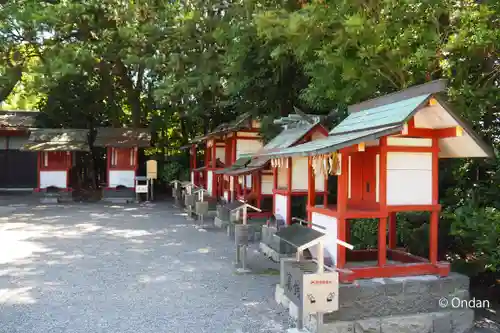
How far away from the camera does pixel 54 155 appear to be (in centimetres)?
2091

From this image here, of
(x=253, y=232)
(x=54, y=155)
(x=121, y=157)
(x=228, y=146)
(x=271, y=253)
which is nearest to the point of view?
(x=271, y=253)

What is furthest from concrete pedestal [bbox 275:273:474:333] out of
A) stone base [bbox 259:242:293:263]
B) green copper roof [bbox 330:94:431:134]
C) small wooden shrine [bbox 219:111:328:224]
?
small wooden shrine [bbox 219:111:328:224]

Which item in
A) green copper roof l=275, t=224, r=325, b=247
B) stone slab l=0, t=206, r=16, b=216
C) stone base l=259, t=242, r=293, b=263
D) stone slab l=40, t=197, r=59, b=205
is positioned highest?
green copper roof l=275, t=224, r=325, b=247

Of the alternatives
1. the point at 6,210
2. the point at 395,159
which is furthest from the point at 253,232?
the point at 6,210

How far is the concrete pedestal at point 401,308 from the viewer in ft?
17.2

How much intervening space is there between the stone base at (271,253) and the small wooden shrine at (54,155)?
13.9 metres

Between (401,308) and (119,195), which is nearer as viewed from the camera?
(401,308)

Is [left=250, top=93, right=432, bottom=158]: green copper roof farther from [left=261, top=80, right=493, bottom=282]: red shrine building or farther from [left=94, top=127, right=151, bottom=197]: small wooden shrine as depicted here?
[left=94, top=127, right=151, bottom=197]: small wooden shrine

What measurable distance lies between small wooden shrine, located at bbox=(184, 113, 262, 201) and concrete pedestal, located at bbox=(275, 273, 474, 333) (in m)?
8.21

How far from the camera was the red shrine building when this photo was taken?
5336 millimetres

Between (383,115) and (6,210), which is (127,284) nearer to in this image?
(383,115)

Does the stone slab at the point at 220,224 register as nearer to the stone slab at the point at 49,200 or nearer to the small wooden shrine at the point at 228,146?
the small wooden shrine at the point at 228,146

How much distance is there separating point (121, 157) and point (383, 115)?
58.7ft

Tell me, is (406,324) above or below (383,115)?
below
